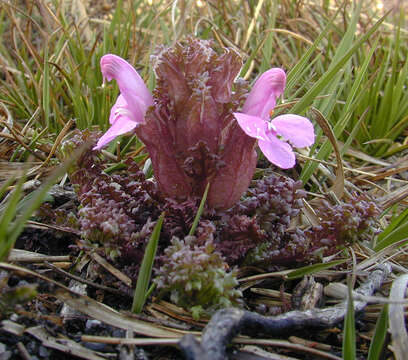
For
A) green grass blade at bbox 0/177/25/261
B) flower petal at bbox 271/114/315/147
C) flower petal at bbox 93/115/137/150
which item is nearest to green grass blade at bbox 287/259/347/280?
flower petal at bbox 271/114/315/147

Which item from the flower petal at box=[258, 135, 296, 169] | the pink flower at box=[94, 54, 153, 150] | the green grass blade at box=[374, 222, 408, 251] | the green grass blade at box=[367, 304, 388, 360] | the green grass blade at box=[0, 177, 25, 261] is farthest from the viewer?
the green grass blade at box=[374, 222, 408, 251]

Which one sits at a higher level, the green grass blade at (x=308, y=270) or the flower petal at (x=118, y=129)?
the flower petal at (x=118, y=129)

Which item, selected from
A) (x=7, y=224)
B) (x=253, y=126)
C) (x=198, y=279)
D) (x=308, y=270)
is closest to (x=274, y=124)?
(x=253, y=126)

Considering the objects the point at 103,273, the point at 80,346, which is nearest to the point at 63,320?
the point at 80,346

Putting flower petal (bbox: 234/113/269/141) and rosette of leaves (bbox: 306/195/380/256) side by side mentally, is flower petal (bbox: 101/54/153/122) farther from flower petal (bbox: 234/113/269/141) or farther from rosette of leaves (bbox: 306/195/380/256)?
rosette of leaves (bbox: 306/195/380/256)

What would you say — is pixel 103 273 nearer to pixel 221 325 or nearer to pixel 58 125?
pixel 221 325

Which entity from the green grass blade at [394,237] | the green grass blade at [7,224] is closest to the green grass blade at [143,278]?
the green grass blade at [7,224]

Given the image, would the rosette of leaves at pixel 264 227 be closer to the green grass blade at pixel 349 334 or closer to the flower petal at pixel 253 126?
the flower petal at pixel 253 126
